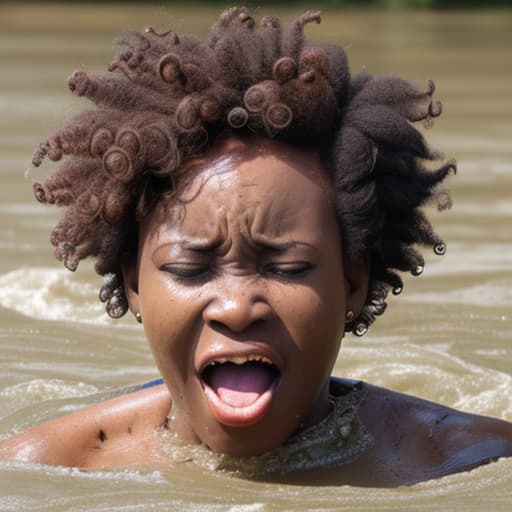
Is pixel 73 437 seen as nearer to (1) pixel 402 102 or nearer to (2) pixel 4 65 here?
(1) pixel 402 102

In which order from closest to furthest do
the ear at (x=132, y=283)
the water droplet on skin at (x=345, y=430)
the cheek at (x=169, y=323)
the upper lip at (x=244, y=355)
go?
the upper lip at (x=244, y=355), the cheek at (x=169, y=323), the ear at (x=132, y=283), the water droplet on skin at (x=345, y=430)

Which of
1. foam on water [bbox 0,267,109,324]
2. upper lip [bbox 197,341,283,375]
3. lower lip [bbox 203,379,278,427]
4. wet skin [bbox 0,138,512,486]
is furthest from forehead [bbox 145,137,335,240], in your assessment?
foam on water [bbox 0,267,109,324]

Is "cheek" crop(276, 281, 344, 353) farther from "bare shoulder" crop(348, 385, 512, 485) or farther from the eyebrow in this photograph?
"bare shoulder" crop(348, 385, 512, 485)

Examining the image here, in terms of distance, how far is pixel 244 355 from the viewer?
12.5 feet

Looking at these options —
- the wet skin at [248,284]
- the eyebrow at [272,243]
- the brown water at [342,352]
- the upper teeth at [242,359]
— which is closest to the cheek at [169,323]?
the wet skin at [248,284]

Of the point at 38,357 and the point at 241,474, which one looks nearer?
the point at 241,474

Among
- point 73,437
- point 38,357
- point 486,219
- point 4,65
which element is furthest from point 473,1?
point 73,437

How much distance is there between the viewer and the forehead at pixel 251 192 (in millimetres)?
3916

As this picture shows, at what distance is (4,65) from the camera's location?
13.4m

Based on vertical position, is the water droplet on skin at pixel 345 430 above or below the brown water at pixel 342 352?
above

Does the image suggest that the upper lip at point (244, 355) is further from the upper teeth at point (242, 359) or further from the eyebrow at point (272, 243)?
the eyebrow at point (272, 243)

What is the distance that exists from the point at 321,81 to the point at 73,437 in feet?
4.44

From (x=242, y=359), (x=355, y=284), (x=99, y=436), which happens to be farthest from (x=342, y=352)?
(x=242, y=359)

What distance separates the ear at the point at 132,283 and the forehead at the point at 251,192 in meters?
0.27
